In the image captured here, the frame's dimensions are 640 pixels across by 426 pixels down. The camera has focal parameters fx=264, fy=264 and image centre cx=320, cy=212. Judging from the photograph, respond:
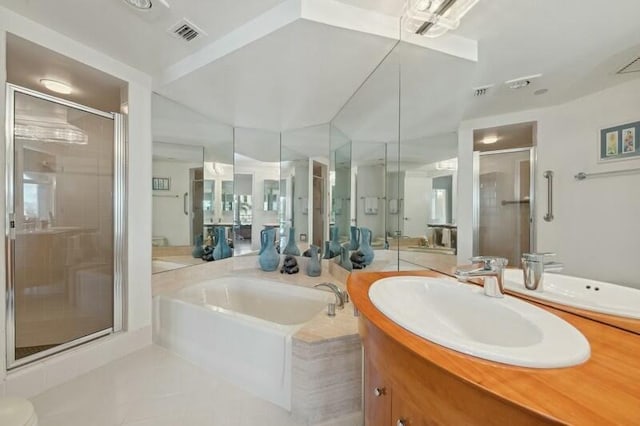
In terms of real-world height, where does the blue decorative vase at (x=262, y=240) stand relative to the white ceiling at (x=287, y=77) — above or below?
below

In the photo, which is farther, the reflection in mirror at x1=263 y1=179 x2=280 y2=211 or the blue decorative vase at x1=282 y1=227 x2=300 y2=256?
the reflection in mirror at x1=263 y1=179 x2=280 y2=211

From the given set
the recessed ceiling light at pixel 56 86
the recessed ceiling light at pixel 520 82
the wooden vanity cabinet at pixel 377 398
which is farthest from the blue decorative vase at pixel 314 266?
the recessed ceiling light at pixel 56 86

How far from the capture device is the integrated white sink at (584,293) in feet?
2.52

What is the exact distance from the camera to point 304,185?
333 cm

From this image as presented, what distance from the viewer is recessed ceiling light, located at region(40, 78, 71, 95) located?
216cm

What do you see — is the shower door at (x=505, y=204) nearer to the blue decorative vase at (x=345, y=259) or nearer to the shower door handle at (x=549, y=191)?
the shower door handle at (x=549, y=191)

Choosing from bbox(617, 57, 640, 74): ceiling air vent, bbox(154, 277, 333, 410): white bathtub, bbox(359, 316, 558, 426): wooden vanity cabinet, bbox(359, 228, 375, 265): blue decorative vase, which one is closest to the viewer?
bbox(359, 316, 558, 426): wooden vanity cabinet

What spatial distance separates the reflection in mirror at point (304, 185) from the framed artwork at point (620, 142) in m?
2.40

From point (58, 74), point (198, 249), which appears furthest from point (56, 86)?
point (198, 249)

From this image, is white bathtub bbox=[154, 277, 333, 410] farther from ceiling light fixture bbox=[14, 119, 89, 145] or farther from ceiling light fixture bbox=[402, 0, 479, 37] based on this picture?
ceiling light fixture bbox=[402, 0, 479, 37]

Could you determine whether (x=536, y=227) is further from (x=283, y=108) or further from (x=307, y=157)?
(x=307, y=157)

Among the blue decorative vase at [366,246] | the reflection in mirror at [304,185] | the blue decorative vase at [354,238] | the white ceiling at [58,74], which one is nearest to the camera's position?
the white ceiling at [58,74]

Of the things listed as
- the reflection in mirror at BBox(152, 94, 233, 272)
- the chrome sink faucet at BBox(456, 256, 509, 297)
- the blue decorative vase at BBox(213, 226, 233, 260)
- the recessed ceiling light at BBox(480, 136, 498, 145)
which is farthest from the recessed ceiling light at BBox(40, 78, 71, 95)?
the chrome sink faucet at BBox(456, 256, 509, 297)

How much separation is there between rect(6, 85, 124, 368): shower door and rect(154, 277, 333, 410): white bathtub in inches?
19.9
